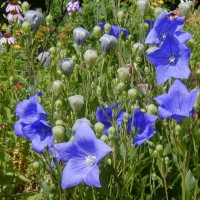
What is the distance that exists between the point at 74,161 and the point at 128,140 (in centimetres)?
24

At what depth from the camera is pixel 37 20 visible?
2473mm

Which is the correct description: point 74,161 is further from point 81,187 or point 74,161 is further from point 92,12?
point 92,12

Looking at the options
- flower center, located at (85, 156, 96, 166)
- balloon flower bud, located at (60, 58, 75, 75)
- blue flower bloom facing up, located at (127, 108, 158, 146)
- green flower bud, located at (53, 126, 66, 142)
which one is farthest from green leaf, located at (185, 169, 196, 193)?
balloon flower bud, located at (60, 58, 75, 75)

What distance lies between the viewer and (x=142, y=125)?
206cm

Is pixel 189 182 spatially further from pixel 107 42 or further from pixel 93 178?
pixel 107 42

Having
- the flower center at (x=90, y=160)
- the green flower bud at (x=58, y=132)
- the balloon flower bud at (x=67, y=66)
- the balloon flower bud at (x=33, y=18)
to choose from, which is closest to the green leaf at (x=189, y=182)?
the flower center at (x=90, y=160)

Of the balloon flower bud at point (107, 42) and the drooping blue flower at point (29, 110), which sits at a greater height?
the balloon flower bud at point (107, 42)

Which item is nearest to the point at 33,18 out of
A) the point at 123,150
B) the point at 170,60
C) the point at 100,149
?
the point at 170,60

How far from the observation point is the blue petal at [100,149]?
168cm

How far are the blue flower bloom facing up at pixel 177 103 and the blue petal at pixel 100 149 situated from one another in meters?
0.28

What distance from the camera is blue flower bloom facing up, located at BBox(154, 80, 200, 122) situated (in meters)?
1.87

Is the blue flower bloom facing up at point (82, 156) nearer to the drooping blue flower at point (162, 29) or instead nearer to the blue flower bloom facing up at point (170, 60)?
the blue flower bloom facing up at point (170, 60)

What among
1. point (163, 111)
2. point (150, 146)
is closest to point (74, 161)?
point (163, 111)

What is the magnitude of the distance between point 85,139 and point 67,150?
0.08m
